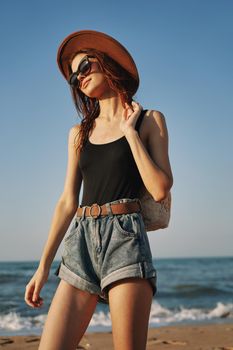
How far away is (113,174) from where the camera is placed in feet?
9.68

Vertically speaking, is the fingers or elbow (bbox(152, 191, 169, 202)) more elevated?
elbow (bbox(152, 191, 169, 202))

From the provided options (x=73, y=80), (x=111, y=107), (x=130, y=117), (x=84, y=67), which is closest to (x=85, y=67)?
(x=84, y=67)

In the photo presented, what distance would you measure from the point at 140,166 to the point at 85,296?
0.77m

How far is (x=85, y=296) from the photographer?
287 centimetres

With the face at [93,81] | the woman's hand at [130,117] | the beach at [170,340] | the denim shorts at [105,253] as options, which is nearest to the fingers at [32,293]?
the denim shorts at [105,253]

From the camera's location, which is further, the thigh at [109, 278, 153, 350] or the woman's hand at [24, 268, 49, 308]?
the woman's hand at [24, 268, 49, 308]

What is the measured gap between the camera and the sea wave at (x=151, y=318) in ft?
32.9

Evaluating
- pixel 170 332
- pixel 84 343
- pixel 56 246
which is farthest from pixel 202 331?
pixel 56 246

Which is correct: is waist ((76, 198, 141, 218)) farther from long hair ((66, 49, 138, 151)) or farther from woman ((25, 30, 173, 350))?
long hair ((66, 49, 138, 151))

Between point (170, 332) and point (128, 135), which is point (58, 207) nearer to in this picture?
point (128, 135)

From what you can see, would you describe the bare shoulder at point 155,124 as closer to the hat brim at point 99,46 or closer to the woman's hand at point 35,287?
the hat brim at point 99,46

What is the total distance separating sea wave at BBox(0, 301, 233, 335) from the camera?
10.0 m

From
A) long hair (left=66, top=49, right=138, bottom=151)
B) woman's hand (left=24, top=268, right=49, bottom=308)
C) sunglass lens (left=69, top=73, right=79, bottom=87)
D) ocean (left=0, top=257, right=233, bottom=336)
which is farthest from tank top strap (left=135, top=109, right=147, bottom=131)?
ocean (left=0, top=257, right=233, bottom=336)

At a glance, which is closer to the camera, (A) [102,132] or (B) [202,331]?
(A) [102,132]
